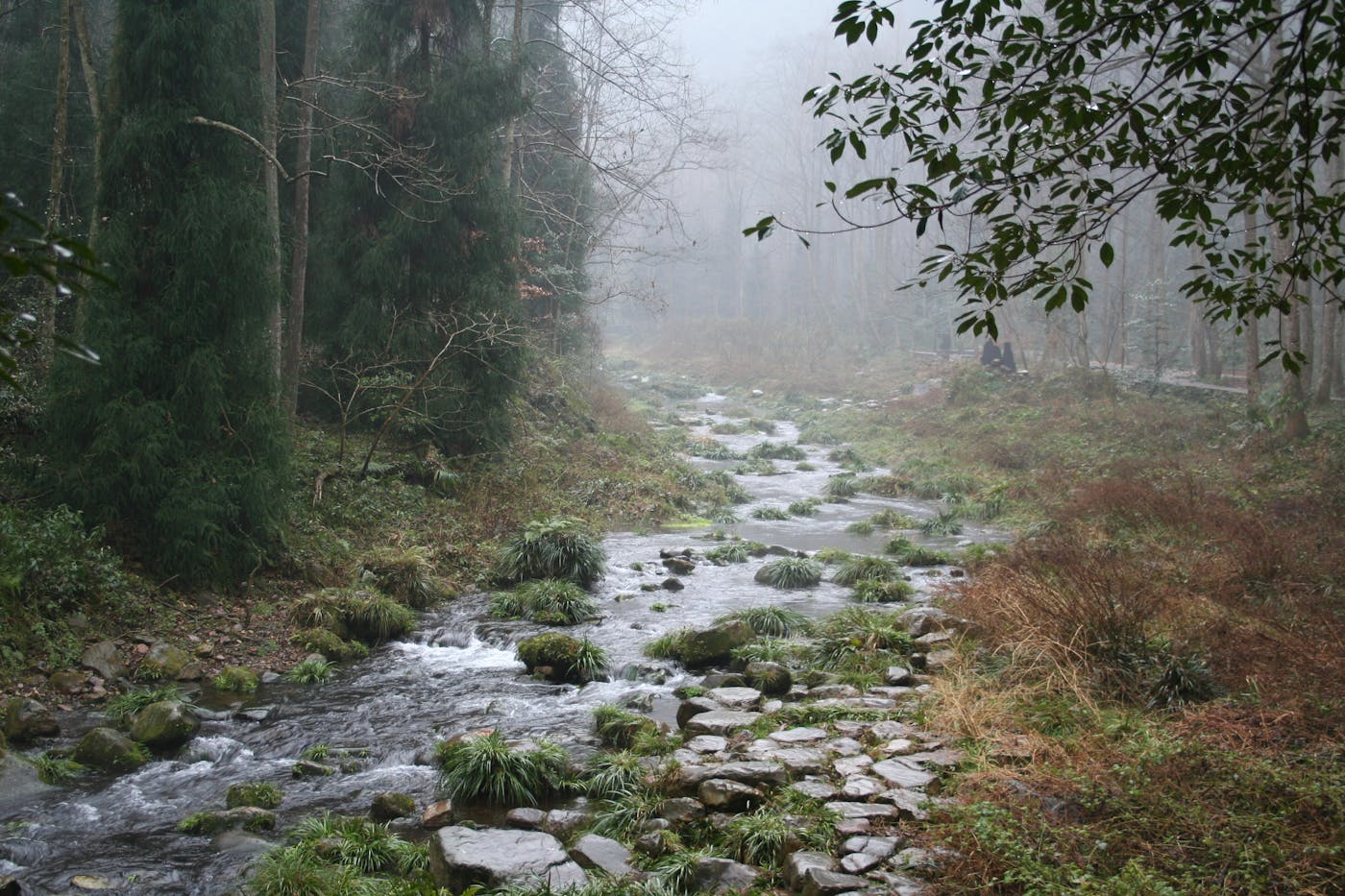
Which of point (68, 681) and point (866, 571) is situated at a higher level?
point (866, 571)

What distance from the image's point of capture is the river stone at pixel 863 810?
471 cm

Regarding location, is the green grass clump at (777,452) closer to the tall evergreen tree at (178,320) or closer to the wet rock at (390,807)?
the tall evergreen tree at (178,320)

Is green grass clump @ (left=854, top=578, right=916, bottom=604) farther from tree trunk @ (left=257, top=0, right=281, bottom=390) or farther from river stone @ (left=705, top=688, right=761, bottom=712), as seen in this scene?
tree trunk @ (left=257, top=0, right=281, bottom=390)

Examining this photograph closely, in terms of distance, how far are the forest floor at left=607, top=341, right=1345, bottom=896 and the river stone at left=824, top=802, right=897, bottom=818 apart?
36 centimetres

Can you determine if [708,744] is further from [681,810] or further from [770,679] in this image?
[770,679]

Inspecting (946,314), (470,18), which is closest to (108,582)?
(470,18)

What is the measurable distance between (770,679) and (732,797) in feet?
8.37

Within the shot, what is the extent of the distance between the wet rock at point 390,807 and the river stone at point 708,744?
192 centimetres

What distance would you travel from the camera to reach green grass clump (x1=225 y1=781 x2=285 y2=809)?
19.3 feet

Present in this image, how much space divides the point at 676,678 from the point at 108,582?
216 inches

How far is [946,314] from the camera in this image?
44.4m

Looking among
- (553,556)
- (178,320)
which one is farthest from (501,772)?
(178,320)

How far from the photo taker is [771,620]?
984 centimetres

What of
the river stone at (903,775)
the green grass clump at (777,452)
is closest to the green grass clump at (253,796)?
Answer: the river stone at (903,775)
